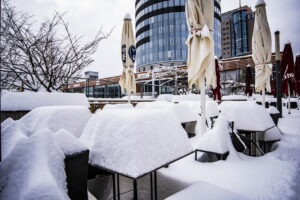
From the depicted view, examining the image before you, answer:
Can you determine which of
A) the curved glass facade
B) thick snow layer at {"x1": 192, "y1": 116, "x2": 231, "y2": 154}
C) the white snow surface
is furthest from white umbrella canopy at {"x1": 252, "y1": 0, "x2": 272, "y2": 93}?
the curved glass facade

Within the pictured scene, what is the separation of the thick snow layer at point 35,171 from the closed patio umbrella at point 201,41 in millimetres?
2736

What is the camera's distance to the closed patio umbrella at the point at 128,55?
6.76 metres

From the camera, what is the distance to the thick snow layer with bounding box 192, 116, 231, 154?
2902 mm

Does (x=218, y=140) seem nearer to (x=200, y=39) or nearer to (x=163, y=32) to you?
(x=200, y=39)

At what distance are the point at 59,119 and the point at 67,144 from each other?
103cm

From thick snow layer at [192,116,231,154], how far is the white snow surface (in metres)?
0.22

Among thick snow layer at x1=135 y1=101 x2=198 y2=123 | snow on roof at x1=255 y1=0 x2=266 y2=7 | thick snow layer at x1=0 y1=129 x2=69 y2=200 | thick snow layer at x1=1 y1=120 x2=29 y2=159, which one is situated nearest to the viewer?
thick snow layer at x1=0 y1=129 x2=69 y2=200

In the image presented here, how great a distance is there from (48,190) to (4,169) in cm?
45

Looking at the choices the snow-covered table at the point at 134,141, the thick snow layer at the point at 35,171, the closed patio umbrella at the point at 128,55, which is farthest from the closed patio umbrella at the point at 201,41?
the closed patio umbrella at the point at 128,55

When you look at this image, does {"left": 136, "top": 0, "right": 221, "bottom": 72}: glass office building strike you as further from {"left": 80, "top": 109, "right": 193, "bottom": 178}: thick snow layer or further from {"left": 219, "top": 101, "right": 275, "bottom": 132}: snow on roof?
{"left": 80, "top": 109, "right": 193, "bottom": 178}: thick snow layer

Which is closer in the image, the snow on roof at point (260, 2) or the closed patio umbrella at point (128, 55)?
the snow on roof at point (260, 2)

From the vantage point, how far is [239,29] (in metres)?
98.2

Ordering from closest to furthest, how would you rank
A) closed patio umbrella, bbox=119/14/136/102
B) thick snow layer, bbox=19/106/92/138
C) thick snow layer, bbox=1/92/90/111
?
1. thick snow layer, bbox=19/106/92/138
2. thick snow layer, bbox=1/92/90/111
3. closed patio umbrella, bbox=119/14/136/102

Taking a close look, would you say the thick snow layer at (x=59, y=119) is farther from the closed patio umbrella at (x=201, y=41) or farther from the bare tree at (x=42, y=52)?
the bare tree at (x=42, y=52)
